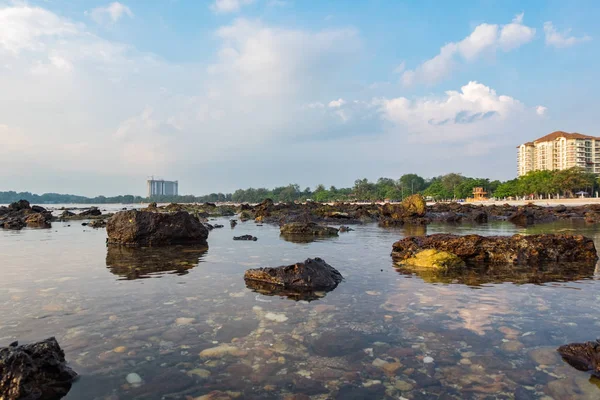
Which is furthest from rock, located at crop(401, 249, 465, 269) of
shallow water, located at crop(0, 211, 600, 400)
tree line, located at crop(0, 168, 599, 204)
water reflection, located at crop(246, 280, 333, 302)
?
tree line, located at crop(0, 168, 599, 204)

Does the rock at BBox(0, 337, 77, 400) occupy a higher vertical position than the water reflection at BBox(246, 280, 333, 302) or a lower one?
higher

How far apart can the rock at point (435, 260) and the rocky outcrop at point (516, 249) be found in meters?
0.52

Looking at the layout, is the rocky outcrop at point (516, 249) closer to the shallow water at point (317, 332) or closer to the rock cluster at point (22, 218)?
the shallow water at point (317, 332)

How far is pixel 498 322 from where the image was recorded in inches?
219

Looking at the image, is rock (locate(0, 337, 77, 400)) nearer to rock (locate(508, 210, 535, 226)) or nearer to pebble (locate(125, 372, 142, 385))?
pebble (locate(125, 372, 142, 385))

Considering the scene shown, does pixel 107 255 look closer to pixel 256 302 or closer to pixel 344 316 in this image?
pixel 256 302

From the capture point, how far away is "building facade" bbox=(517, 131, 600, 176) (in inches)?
6156

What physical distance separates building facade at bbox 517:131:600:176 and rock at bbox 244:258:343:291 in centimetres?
16843

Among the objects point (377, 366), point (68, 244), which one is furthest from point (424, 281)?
point (68, 244)

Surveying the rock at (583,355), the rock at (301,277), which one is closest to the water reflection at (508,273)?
the rock at (301,277)

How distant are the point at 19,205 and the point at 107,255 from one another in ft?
116

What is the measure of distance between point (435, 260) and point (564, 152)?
7351 inches

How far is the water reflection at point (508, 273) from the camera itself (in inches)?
336

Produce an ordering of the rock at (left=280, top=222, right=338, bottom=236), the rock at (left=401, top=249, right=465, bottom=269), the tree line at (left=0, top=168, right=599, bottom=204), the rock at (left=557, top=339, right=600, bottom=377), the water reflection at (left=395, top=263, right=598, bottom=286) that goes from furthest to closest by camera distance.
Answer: the tree line at (left=0, top=168, right=599, bottom=204) < the rock at (left=280, top=222, right=338, bottom=236) < the rock at (left=401, top=249, right=465, bottom=269) < the water reflection at (left=395, top=263, right=598, bottom=286) < the rock at (left=557, top=339, right=600, bottom=377)
